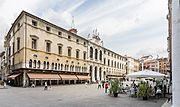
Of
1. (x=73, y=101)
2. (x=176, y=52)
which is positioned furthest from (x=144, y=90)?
(x=176, y=52)

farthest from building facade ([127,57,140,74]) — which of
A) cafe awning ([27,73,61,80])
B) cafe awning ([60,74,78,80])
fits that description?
cafe awning ([27,73,61,80])

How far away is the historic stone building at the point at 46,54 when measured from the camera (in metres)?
40.0

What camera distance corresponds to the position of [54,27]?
4841cm

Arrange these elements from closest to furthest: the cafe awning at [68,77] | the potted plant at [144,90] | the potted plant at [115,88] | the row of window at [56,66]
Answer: the potted plant at [144,90] → the potted plant at [115,88] → the row of window at [56,66] → the cafe awning at [68,77]

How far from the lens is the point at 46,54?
148ft

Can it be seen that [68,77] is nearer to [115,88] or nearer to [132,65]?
[115,88]

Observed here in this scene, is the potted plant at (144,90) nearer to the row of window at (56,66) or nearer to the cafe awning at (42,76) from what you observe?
the cafe awning at (42,76)

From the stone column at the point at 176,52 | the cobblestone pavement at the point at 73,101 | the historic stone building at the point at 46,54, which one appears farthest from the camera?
the historic stone building at the point at 46,54

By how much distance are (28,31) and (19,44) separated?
15.0ft

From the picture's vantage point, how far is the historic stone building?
40031mm

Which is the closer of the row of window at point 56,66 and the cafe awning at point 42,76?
the cafe awning at point 42,76

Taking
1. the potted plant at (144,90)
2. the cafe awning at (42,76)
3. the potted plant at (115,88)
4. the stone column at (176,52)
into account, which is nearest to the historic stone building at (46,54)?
the cafe awning at (42,76)

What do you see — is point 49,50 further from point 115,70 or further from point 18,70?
point 115,70

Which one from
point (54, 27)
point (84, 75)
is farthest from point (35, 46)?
point (84, 75)
